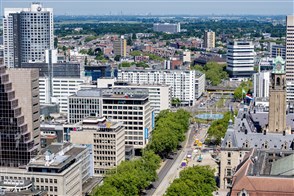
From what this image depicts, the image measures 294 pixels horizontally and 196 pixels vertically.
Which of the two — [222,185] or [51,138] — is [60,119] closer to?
[51,138]

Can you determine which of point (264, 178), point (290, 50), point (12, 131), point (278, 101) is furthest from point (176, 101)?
point (264, 178)

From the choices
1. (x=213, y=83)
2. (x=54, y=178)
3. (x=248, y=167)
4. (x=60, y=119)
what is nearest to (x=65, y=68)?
(x=60, y=119)

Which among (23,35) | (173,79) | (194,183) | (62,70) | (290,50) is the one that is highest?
(23,35)

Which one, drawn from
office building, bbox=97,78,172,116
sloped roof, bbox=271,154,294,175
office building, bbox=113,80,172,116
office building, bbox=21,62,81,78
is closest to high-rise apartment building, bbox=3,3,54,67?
office building, bbox=21,62,81,78

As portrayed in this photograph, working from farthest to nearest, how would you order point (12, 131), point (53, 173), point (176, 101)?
point (176, 101), point (12, 131), point (53, 173)

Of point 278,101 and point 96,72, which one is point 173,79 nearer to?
point 96,72
